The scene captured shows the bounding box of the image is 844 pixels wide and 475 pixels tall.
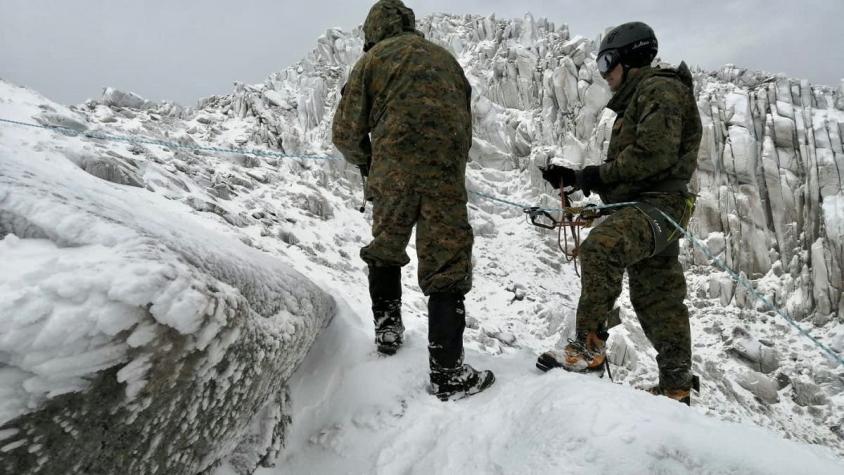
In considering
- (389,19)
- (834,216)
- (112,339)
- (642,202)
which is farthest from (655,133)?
(834,216)

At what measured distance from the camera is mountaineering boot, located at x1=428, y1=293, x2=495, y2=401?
233 centimetres

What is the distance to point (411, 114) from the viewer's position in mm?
2439

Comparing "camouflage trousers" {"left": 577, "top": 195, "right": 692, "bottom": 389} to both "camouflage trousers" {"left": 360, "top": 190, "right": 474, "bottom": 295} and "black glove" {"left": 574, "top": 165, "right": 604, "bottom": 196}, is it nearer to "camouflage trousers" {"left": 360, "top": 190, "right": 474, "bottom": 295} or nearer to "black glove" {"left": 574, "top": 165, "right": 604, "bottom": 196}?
"black glove" {"left": 574, "top": 165, "right": 604, "bottom": 196}

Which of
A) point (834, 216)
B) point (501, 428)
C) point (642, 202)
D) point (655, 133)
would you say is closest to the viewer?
point (501, 428)

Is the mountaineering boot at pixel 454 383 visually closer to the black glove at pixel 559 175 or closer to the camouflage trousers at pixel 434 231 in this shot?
the camouflage trousers at pixel 434 231

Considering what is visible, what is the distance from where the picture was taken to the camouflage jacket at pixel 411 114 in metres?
2.43

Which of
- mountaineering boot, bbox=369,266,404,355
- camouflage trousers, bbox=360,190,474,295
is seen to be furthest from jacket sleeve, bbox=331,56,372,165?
mountaineering boot, bbox=369,266,404,355

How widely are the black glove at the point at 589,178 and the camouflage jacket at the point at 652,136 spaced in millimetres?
41

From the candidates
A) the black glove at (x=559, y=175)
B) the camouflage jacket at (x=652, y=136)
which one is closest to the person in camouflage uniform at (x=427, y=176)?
the black glove at (x=559, y=175)

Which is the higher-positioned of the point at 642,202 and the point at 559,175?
the point at 559,175

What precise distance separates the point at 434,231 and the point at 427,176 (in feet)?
1.01

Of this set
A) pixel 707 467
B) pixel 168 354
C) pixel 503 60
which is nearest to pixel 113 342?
pixel 168 354

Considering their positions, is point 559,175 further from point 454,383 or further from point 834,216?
point 834,216

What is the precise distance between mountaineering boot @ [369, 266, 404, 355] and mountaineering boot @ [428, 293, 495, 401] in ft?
1.73
